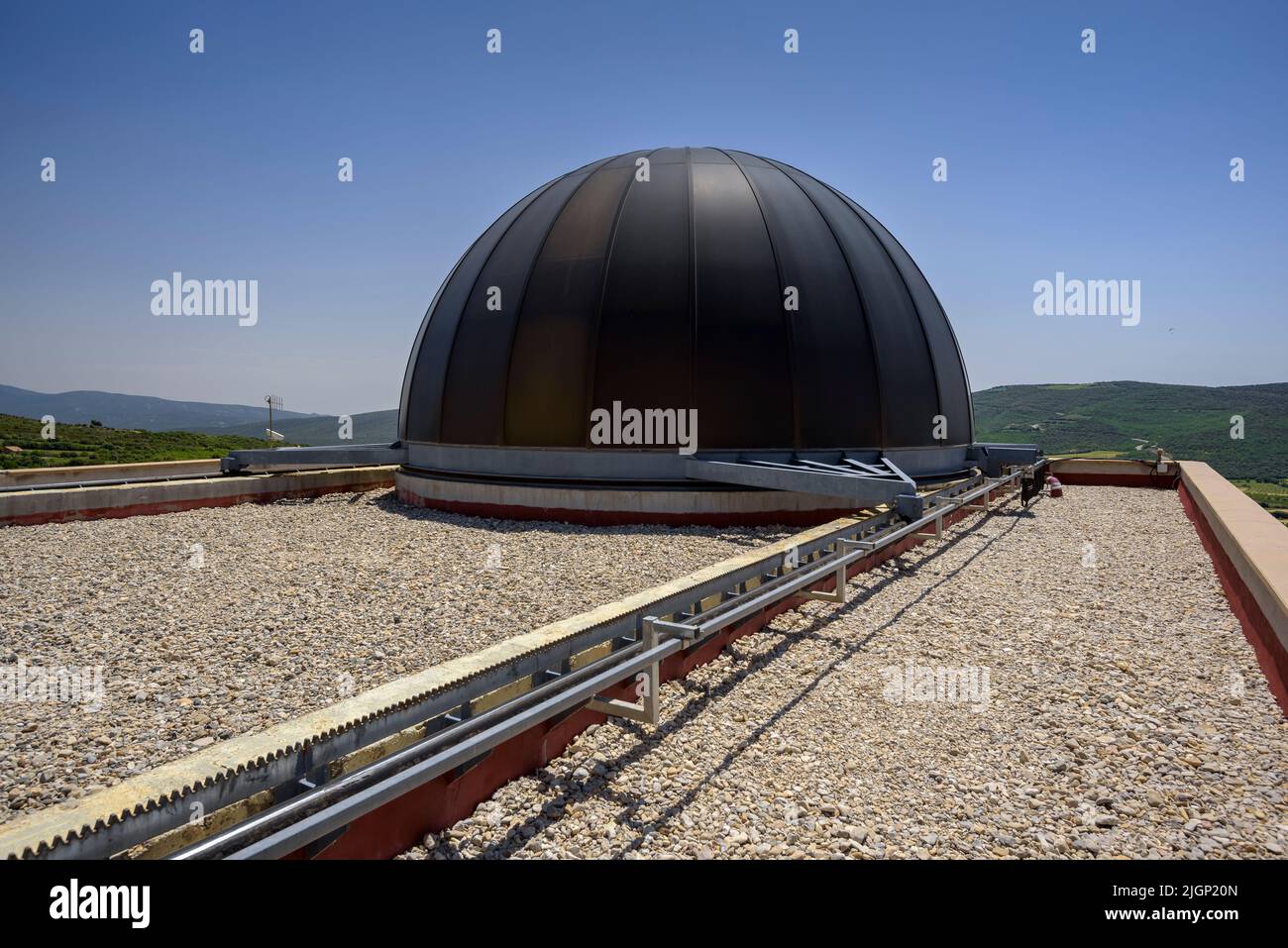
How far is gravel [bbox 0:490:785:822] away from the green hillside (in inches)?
774

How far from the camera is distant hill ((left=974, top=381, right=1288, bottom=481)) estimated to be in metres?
72.1

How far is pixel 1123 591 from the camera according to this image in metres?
9.80

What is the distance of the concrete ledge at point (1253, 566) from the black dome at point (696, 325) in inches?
228

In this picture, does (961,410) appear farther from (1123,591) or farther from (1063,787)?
(1063,787)

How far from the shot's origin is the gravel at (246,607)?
5480 mm

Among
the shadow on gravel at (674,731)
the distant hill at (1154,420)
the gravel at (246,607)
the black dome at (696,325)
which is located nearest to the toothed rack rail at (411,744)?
the shadow on gravel at (674,731)

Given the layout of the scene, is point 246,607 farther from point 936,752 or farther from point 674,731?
point 936,752

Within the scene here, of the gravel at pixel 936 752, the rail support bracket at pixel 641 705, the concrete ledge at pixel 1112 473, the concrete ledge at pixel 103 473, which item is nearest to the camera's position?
the gravel at pixel 936 752

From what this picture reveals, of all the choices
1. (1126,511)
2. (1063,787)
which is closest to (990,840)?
(1063,787)

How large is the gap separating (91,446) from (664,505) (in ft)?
160

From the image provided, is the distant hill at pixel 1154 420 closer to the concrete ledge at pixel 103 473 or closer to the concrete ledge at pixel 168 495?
the concrete ledge at pixel 168 495

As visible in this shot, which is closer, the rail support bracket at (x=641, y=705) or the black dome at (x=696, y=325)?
the rail support bracket at (x=641, y=705)

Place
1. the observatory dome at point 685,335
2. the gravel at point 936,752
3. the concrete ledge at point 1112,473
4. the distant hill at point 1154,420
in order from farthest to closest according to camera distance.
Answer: the distant hill at point 1154,420 → the concrete ledge at point 1112,473 → the observatory dome at point 685,335 → the gravel at point 936,752

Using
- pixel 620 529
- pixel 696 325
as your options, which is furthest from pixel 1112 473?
pixel 620 529
